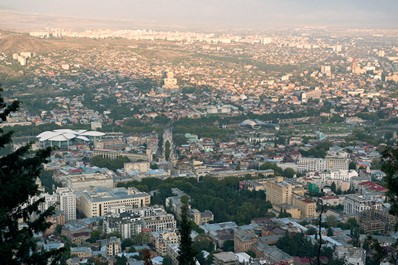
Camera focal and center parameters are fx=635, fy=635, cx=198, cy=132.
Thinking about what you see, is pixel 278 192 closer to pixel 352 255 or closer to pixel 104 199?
pixel 104 199

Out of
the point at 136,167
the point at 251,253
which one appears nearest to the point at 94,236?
the point at 251,253

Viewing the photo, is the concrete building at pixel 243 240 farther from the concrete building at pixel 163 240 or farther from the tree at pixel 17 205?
the tree at pixel 17 205

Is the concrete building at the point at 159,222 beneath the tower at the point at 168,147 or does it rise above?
above

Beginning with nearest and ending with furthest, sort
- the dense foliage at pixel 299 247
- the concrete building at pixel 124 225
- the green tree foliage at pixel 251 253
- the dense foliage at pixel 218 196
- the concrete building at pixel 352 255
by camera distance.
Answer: the concrete building at pixel 352 255 → the dense foliage at pixel 299 247 → the green tree foliage at pixel 251 253 → the concrete building at pixel 124 225 → the dense foliage at pixel 218 196

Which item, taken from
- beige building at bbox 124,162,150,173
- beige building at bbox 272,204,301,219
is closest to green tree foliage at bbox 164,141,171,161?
beige building at bbox 124,162,150,173

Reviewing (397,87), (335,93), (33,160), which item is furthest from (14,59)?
(33,160)

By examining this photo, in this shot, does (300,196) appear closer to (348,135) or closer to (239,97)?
(348,135)

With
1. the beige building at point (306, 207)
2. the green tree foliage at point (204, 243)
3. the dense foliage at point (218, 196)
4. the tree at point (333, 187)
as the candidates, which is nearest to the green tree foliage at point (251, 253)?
the green tree foliage at point (204, 243)
